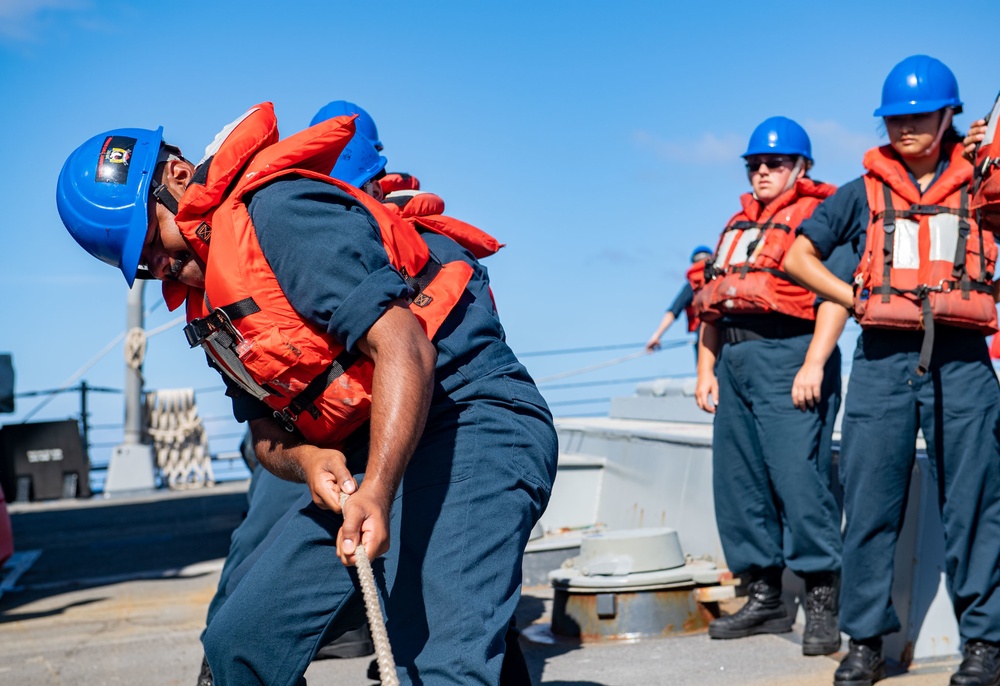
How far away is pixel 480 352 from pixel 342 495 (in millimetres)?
463

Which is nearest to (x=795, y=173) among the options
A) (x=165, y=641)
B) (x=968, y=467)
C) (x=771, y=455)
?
(x=771, y=455)

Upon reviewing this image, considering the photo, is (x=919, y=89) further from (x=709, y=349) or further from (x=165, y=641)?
(x=165, y=641)

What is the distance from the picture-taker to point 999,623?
396 cm

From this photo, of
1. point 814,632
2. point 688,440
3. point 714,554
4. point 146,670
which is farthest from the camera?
point 688,440

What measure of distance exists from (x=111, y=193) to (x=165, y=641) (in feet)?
12.3

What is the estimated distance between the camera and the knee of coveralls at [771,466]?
484 cm

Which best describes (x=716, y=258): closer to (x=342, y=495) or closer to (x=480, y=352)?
(x=480, y=352)

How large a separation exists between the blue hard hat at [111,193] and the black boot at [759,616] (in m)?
3.32

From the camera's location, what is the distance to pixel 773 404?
5043 millimetres

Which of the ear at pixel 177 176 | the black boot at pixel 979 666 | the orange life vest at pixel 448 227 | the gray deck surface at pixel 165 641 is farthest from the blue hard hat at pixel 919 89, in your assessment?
the ear at pixel 177 176

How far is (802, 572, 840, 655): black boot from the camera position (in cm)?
473

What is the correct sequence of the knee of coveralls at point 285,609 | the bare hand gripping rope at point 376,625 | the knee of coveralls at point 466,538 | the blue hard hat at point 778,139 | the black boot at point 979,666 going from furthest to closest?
the blue hard hat at point 778,139 < the black boot at point 979,666 < the knee of coveralls at point 285,609 < the knee of coveralls at point 466,538 < the bare hand gripping rope at point 376,625

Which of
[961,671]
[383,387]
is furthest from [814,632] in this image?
[383,387]

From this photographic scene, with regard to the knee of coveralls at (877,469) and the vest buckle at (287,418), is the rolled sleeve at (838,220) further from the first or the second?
Result: the vest buckle at (287,418)
